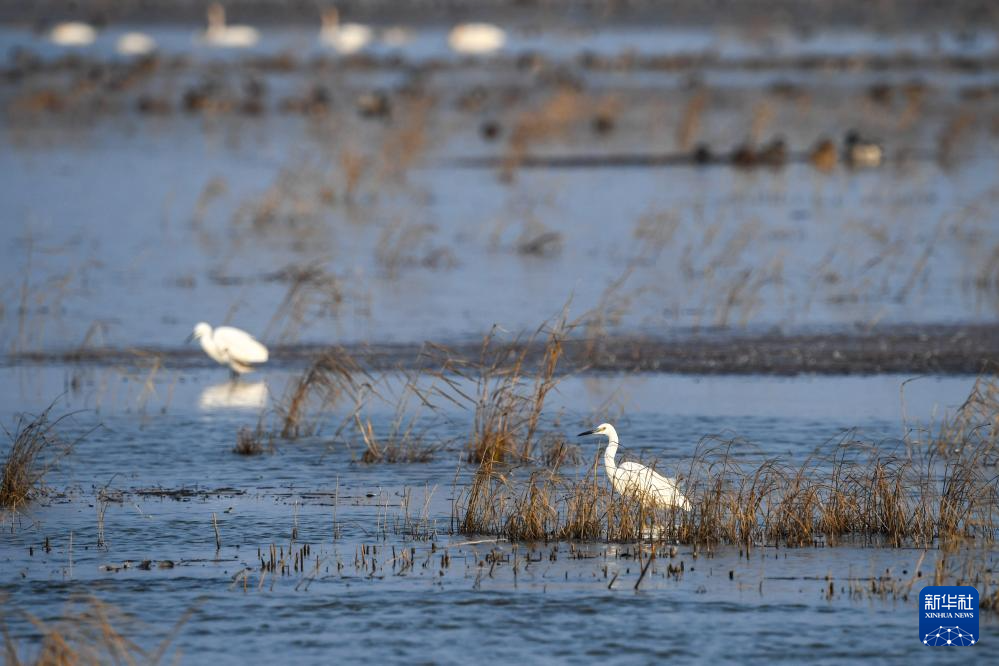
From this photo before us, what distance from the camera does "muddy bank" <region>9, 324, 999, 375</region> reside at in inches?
545

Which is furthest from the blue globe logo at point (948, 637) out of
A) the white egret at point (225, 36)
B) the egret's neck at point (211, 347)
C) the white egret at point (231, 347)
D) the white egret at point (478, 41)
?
the white egret at point (225, 36)

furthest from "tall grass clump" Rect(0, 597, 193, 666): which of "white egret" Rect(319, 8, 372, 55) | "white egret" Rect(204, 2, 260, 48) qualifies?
"white egret" Rect(204, 2, 260, 48)

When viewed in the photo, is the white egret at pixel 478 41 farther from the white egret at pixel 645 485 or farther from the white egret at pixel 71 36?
the white egret at pixel 645 485

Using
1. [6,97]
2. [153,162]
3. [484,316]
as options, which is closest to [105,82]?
[6,97]

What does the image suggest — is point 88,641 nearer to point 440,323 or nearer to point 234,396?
point 234,396

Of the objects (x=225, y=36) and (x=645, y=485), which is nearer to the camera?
(x=645, y=485)

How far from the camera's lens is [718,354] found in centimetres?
1436

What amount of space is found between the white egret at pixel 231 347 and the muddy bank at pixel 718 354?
50cm

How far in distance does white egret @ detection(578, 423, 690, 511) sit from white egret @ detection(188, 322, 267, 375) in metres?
5.26

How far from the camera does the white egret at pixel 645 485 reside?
895 cm

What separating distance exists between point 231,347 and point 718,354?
13.9 ft

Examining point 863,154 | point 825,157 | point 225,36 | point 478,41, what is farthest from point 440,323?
point 225,36

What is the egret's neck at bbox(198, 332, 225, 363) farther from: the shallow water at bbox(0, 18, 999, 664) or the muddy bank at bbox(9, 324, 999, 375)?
the muddy bank at bbox(9, 324, 999, 375)

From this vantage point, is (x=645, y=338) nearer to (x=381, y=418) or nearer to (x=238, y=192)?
(x=381, y=418)
